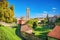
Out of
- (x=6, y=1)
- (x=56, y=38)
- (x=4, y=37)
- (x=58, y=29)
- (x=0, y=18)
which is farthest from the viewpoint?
(x=6, y=1)

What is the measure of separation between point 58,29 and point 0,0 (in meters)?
3.36

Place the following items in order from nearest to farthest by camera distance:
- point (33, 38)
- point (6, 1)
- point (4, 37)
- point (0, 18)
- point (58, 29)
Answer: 1. point (4, 37)
2. point (58, 29)
3. point (33, 38)
4. point (0, 18)
5. point (6, 1)

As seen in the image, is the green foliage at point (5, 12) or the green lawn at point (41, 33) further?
the green foliage at point (5, 12)

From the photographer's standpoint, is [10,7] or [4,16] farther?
[10,7]

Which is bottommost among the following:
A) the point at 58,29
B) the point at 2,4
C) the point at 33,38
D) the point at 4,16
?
the point at 33,38

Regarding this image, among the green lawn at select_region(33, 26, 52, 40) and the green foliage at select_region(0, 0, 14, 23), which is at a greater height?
the green foliage at select_region(0, 0, 14, 23)

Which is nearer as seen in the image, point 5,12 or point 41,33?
point 5,12

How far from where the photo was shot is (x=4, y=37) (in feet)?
15.2

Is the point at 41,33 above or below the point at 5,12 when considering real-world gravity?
below

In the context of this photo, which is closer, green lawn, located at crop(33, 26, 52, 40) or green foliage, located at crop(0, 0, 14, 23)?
green lawn, located at crop(33, 26, 52, 40)

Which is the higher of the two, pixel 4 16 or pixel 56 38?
pixel 4 16

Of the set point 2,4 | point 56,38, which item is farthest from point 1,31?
point 2,4

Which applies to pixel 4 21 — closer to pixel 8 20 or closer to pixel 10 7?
pixel 8 20

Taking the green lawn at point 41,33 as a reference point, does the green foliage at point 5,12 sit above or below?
above
